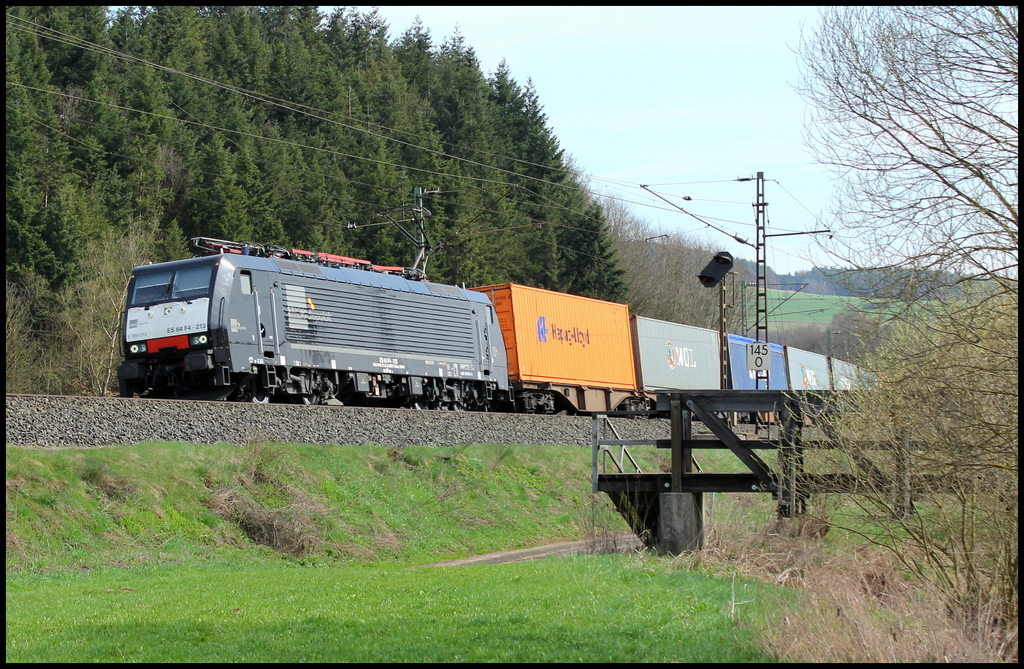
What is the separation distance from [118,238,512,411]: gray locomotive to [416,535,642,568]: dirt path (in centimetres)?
555

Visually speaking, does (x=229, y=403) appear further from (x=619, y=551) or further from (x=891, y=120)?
(x=891, y=120)

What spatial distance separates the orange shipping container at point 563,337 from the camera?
94.3ft

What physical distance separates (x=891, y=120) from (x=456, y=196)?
46.8 metres

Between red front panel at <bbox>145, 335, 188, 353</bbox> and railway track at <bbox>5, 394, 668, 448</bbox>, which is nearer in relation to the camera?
railway track at <bbox>5, 394, 668, 448</bbox>

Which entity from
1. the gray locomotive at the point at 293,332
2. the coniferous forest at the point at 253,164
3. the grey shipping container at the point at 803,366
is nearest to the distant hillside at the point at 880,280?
the gray locomotive at the point at 293,332

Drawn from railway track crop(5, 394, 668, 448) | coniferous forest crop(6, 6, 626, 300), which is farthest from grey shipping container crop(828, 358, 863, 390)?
coniferous forest crop(6, 6, 626, 300)

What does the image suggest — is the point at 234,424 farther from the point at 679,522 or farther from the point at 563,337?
the point at 563,337

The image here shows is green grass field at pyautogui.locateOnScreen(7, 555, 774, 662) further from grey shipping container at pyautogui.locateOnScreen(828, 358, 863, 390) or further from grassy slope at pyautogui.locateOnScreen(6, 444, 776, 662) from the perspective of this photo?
grey shipping container at pyautogui.locateOnScreen(828, 358, 863, 390)

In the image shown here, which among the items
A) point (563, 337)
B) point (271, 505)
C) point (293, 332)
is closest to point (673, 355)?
point (563, 337)

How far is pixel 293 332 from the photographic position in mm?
21453

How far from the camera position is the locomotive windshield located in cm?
2025

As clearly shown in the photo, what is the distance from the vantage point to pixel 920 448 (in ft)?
33.8

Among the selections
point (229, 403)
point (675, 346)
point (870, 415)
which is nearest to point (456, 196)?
point (675, 346)

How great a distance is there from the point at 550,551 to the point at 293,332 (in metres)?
7.17
